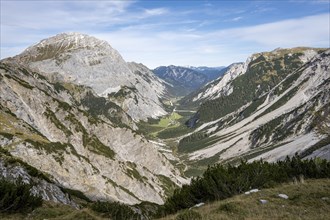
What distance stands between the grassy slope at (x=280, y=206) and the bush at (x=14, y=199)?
1009 cm

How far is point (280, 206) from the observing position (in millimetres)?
19078

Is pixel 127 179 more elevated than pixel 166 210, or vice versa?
pixel 166 210

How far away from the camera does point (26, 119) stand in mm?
124062

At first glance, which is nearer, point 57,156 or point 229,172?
point 229,172

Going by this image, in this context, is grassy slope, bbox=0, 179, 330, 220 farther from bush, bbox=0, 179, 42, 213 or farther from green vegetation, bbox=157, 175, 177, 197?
green vegetation, bbox=157, 175, 177, 197

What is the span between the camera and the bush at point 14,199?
2223cm

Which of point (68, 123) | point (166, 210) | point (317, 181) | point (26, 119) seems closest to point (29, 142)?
point (26, 119)

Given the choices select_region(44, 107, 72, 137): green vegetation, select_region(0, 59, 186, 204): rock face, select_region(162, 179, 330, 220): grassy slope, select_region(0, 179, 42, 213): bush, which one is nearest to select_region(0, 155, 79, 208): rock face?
select_region(0, 179, 42, 213): bush

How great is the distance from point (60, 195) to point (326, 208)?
45477mm

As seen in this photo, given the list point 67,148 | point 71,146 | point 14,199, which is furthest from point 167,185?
point 14,199

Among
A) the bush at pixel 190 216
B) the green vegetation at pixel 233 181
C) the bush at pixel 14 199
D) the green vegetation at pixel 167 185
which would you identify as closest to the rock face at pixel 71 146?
the green vegetation at pixel 167 185

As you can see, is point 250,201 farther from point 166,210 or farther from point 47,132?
point 47,132

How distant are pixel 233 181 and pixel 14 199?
609 inches

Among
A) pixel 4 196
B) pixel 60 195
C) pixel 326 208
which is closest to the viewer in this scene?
pixel 326 208
